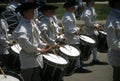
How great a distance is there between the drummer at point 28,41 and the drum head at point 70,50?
2707 millimetres

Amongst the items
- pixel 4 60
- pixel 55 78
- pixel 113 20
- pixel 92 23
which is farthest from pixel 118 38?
pixel 92 23

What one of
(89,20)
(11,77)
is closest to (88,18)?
(89,20)

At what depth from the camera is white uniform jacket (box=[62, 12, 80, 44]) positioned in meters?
12.1

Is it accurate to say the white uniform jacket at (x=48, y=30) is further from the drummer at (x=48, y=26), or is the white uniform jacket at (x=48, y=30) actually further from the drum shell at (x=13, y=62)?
the drum shell at (x=13, y=62)

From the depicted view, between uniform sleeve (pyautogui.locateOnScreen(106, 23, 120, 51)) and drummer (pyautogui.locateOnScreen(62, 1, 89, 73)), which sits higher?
uniform sleeve (pyautogui.locateOnScreen(106, 23, 120, 51))

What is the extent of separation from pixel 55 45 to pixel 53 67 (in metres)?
0.49

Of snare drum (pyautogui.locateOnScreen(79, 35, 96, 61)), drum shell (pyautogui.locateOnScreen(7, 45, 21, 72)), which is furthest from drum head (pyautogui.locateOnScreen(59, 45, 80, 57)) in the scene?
snare drum (pyautogui.locateOnScreen(79, 35, 96, 61))

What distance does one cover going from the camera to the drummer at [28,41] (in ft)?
26.0

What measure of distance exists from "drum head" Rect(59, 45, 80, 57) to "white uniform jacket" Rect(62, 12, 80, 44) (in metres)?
0.86

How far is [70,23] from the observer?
12.1m

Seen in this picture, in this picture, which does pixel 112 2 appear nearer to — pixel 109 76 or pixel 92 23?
pixel 109 76

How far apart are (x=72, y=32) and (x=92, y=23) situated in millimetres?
1138

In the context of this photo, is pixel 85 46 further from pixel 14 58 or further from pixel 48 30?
pixel 48 30

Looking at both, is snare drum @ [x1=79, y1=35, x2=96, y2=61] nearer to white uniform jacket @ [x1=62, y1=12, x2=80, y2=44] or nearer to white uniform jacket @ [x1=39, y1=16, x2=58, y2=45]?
white uniform jacket @ [x1=62, y1=12, x2=80, y2=44]
